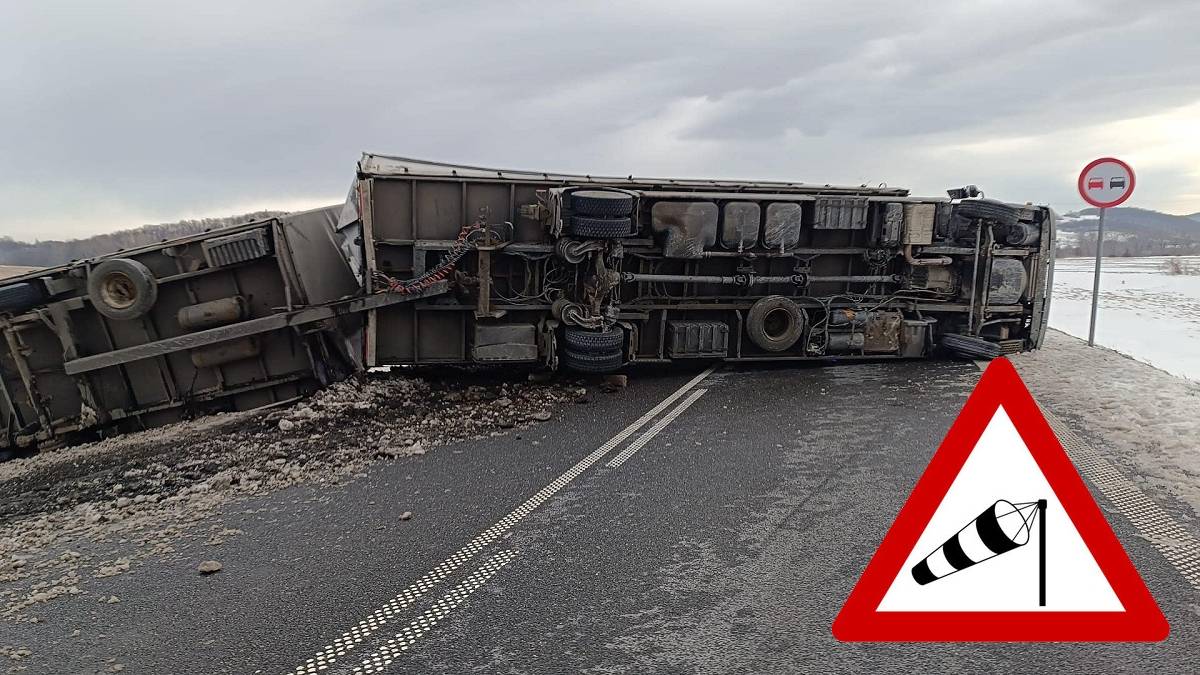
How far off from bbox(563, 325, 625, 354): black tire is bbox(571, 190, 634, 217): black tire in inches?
53.2

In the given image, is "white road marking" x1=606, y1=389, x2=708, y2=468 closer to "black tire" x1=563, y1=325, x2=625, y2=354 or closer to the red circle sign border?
"black tire" x1=563, y1=325, x2=625, y2=354

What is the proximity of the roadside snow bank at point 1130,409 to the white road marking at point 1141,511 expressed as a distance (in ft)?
0.38

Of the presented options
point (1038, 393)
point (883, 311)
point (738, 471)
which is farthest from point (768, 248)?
point (738, 471)

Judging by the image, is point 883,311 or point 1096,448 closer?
point 1096,448

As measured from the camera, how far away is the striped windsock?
270 cm

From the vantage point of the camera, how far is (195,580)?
3725 mm

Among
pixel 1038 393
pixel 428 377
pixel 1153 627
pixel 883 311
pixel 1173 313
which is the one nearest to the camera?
pixel 1153 627

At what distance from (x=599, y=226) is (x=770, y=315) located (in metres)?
2.66

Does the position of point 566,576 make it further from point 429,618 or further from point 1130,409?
point 1130,409

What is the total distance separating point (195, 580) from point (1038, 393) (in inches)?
304

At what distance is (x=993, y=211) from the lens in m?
8.82

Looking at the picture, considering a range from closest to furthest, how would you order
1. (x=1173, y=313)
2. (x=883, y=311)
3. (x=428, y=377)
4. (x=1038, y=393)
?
(x=1038, y=393) → (x=428, y=377) → (x=883, y=311) → (x=1173, y=313)

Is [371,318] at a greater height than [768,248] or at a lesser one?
lesser

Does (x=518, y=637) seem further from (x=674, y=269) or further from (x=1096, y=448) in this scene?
(x=674, y=269)
